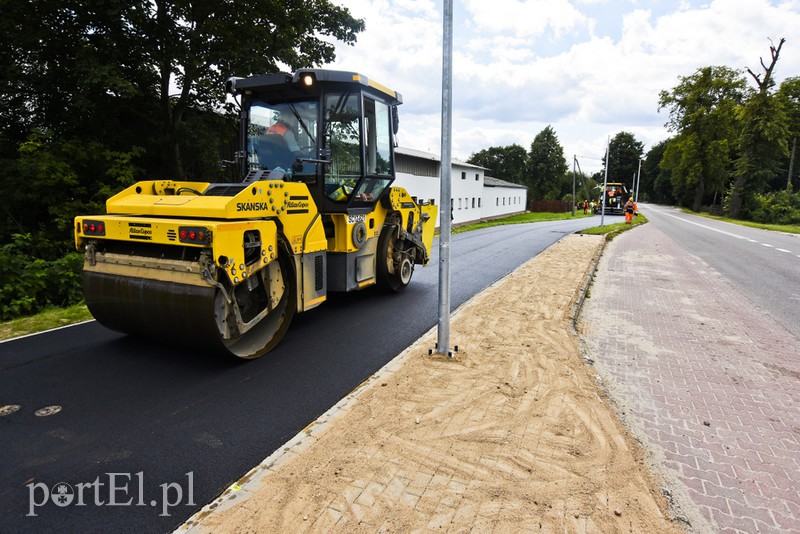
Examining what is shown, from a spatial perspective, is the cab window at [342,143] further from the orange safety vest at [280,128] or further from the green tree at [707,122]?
the green tree at [707,122]

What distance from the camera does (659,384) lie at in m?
4.27

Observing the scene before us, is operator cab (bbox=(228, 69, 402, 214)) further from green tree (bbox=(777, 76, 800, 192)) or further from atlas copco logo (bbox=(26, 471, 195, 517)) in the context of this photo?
green tree (bbox=(777, 76, 800, 192))

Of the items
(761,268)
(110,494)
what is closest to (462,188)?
(761,268)

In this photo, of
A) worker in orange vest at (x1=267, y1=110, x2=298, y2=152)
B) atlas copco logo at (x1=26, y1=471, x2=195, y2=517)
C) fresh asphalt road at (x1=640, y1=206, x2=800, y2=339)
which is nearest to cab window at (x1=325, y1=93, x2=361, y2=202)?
worker in orange vest at (x1=267, y1=110, x2=298, y2=152)

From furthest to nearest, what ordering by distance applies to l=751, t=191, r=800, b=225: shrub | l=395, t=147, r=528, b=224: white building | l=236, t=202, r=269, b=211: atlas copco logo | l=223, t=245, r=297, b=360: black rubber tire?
l=751, t=191, r=800, b=225: shrub < l=395, t=147, r=528, b=224: white building < l=223, t=245, r=297, b=360: black rubber tire < l=236, t=202, r=269, b=211: atlas copco logo

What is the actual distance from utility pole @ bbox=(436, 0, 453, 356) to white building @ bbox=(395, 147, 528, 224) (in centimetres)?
1729

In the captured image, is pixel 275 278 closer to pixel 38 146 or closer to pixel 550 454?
pixel 550 454

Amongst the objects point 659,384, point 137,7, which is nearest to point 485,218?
point 137,7

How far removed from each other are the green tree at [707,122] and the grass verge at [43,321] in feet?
178

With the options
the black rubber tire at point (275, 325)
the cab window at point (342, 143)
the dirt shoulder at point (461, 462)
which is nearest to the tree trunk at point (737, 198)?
the cab window at point (342, 143)

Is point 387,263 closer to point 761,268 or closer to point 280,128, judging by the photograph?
point 280,128

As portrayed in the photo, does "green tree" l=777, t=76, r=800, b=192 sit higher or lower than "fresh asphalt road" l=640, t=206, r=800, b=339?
higher

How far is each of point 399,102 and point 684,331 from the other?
5258 mm

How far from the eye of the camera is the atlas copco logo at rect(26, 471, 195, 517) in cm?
258
